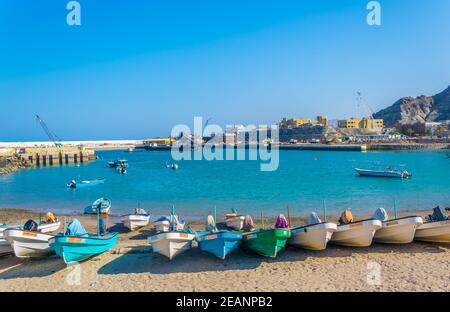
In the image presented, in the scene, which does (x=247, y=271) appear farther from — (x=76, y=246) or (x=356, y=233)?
(x=76, y=246)

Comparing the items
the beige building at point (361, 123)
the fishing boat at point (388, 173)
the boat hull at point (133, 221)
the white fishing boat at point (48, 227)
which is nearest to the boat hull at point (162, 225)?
the boat hull at point (133, 221)

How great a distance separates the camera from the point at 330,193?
3238 cm

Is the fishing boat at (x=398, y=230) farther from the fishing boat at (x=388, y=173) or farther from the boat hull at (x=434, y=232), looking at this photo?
the fishing boat at (x=388, y=173)

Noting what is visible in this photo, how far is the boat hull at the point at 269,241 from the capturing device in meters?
11.5

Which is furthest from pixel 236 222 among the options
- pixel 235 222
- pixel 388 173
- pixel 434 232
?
pixel 388 173

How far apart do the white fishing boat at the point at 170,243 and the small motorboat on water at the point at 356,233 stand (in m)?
4.86

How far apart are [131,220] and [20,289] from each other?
293 inches

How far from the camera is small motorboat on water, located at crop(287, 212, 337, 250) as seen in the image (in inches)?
456

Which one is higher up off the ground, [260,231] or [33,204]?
[260,231]

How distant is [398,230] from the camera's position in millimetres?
12336

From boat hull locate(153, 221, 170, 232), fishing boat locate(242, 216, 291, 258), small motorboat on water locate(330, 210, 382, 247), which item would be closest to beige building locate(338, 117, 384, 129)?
boat hull locate(153, 221, 170, 232)
